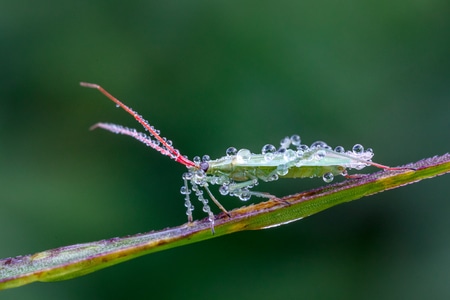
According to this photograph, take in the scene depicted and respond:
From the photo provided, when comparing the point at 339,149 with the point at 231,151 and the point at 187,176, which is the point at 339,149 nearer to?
the point at 231,151

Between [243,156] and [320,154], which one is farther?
[243,156]

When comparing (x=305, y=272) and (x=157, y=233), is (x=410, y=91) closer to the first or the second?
(x=305, y=272)

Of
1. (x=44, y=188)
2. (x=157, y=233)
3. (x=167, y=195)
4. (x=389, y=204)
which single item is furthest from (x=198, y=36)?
(x=157, y=233)

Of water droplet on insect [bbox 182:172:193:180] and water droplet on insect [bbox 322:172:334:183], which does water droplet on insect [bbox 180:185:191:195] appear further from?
water droplet on insect [bbox 322:172:334:183]

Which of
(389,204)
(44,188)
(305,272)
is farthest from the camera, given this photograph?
(44,188)

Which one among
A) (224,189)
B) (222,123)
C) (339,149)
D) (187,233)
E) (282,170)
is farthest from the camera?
(222,123)

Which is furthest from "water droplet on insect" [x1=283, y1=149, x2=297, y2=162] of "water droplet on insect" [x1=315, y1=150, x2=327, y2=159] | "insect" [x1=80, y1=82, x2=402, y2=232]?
"water droplet on insect" [x1=315, y1=150, x2=327, y2=159]

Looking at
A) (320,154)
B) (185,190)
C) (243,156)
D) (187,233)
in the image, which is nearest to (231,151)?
(243,156)

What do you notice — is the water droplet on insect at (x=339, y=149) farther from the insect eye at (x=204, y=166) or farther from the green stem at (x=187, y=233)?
the insect eye at (x=204, y=166)
